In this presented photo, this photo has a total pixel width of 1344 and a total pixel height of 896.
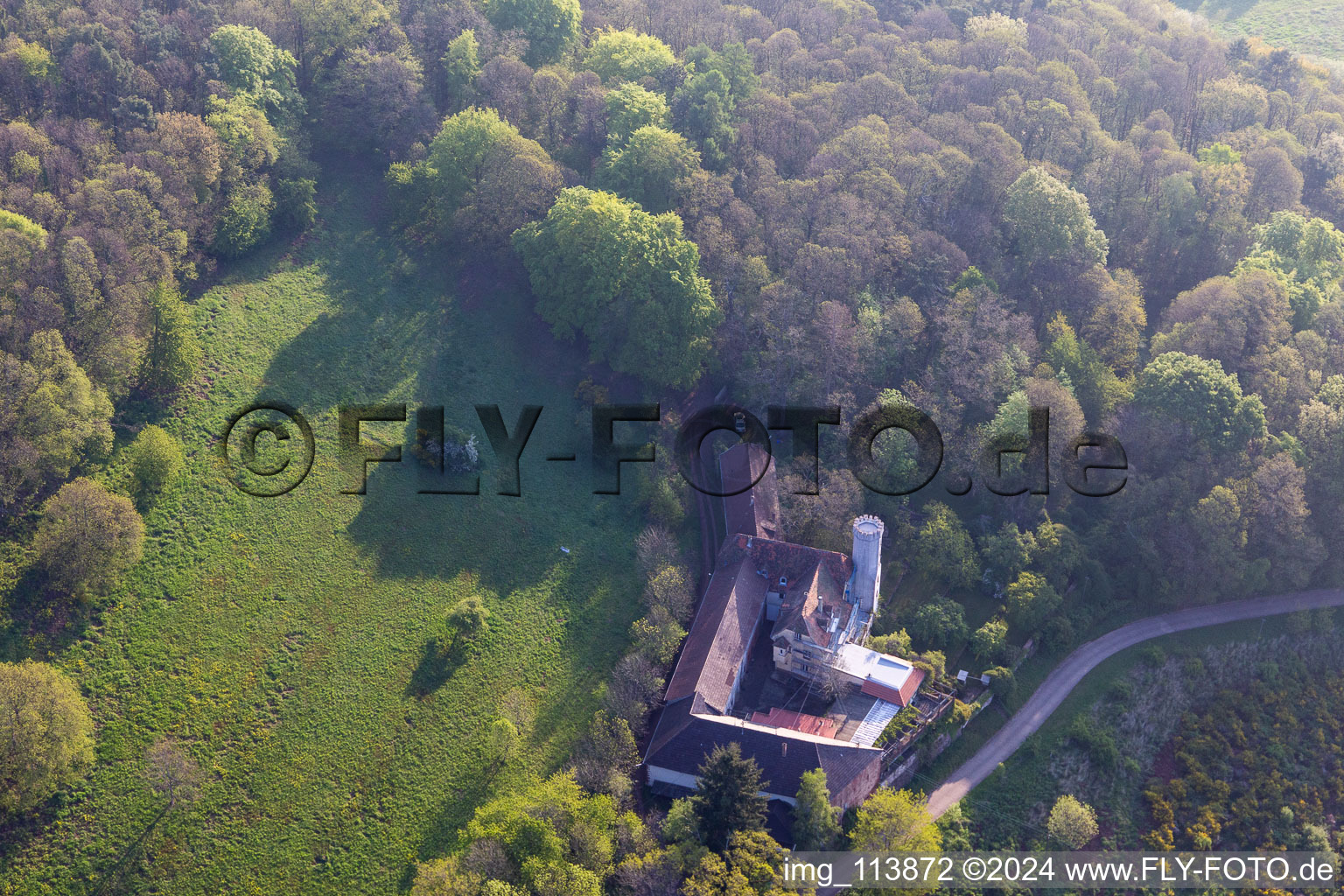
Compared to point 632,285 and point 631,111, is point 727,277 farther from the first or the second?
point 631,111

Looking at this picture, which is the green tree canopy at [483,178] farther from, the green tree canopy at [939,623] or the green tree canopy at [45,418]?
the green tree canopy at [939,623]

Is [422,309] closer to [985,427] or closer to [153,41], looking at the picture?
[153,41]

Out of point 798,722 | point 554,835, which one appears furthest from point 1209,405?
point 554,835

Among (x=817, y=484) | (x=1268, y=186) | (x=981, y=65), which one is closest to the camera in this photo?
(x=817, y=484)

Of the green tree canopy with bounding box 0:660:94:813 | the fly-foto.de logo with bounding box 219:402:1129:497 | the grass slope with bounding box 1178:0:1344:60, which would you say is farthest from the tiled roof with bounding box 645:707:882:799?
the grass slope with bounding box 1178:0:1344:60

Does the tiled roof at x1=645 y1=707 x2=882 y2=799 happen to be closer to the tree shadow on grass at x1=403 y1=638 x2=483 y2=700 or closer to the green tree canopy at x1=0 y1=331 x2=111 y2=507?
the tree shadow on grass at x1=403 y1=638 x2=483 y2=700

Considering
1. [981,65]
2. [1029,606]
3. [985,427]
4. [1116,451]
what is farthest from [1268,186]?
[1029,606]
